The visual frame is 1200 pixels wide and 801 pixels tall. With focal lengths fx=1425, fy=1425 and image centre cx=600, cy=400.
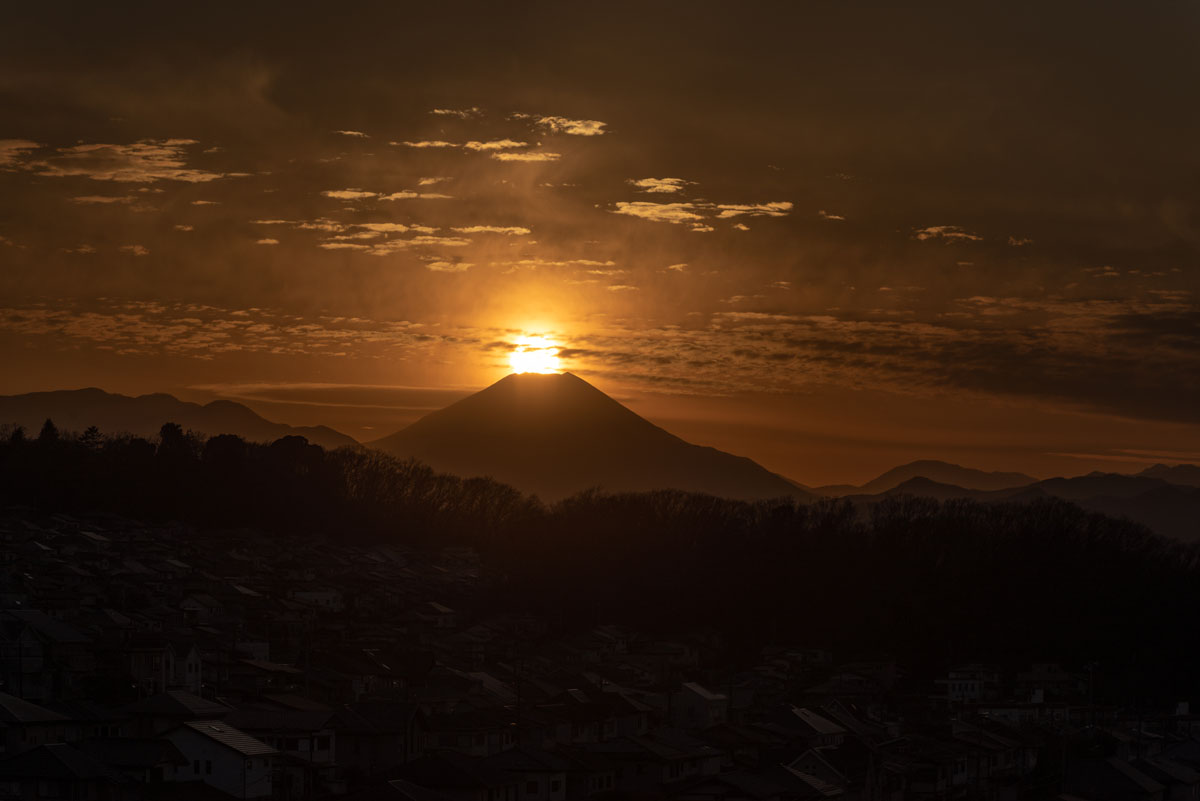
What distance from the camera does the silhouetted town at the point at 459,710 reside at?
26.4m

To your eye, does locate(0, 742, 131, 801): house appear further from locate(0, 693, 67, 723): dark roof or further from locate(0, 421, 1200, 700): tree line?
locate(0, 421, 1200, 700): tree line

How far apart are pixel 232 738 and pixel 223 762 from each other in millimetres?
725

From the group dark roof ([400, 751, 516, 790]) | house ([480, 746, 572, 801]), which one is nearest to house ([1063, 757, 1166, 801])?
house ([480, 746, 572, 801])

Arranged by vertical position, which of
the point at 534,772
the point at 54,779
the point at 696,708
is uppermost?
the point at 54,779

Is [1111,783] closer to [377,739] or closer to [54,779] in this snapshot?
[377,739]

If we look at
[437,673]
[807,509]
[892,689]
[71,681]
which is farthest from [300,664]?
[807,509]

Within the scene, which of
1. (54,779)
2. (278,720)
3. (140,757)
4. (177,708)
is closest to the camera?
(54,779)

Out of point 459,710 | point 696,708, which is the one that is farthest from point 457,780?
point 696,708

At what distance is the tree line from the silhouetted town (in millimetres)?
1773

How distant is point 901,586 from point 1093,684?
9906mm

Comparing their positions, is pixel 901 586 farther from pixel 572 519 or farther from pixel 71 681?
pixel 71 681

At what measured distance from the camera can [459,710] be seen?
111 feet

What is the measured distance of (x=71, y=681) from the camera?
3325cm

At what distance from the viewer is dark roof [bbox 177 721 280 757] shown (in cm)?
2573
